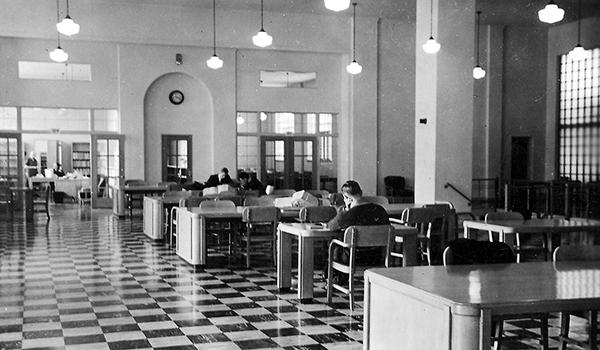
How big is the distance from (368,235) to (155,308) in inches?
82.3

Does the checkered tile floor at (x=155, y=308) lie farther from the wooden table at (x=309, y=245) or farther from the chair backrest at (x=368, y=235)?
the chair backrest at (x=368, y=235)

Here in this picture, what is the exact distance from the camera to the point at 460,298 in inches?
121

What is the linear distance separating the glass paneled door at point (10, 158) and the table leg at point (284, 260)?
1157 centimetres

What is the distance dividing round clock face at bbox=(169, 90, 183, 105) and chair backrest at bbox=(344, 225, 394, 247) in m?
12.2

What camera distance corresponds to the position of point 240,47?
58.2ft

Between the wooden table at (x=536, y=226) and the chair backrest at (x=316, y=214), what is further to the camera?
the chair backrest at (x=316, y=214)

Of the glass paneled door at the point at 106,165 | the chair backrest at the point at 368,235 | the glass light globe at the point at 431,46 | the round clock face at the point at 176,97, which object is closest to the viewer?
the chair backrest at the point at 368,235

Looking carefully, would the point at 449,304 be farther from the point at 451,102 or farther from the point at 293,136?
the point at 293,136

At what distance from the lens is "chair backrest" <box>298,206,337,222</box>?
818 cm

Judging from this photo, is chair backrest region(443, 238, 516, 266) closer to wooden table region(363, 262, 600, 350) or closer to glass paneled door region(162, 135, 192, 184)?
wooden table region(363, 262, 600, 350)

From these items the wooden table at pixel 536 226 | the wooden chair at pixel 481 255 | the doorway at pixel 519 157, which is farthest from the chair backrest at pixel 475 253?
the doorway at pixel 519 157

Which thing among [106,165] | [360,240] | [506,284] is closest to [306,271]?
[360,240]

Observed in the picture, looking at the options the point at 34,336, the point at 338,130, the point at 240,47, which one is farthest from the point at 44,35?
the point at 34,336

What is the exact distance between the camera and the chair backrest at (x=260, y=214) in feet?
27.9
